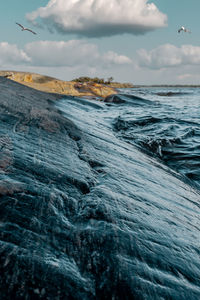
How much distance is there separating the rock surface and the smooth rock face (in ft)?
59.4

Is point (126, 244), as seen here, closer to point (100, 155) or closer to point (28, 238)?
point (28, 238)

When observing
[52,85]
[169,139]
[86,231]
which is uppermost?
[52,85]

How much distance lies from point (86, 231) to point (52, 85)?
22.0 metres

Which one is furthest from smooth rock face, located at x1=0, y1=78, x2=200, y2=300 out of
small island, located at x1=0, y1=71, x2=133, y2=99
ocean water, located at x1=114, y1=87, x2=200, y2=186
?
small island, located at x1=0, y1=71, x2=133, y2=99

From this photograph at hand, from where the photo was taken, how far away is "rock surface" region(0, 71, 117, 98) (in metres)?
20.6

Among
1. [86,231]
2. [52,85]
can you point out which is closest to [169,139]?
[86,231]

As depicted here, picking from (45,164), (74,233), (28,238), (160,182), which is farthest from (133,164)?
(28,238)

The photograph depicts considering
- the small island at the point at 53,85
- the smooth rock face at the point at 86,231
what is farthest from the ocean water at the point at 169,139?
the small island at the point at 53,85

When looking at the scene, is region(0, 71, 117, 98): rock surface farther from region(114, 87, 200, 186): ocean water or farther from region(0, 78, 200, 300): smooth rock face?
region(0, 78, 200, 300): smooth rock face

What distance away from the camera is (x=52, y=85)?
22609 millimetres

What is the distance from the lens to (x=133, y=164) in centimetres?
482

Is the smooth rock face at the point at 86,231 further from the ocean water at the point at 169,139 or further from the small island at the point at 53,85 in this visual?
the small island at the point at 53,85

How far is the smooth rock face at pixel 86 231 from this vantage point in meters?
1.69

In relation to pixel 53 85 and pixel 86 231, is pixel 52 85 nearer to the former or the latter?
pixel 53 85
